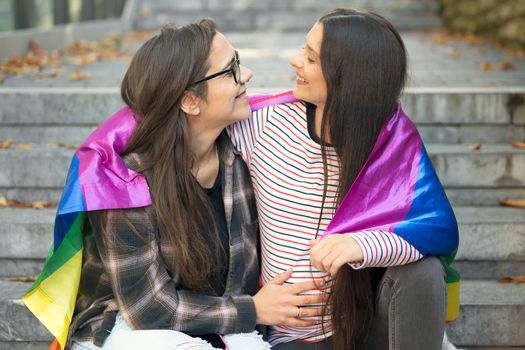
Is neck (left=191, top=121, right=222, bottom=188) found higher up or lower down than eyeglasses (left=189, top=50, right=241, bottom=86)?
lower down

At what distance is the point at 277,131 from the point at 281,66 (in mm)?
3869

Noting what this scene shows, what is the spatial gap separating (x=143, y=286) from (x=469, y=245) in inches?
66.2

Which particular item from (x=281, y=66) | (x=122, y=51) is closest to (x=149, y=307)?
(x=281, y=66)

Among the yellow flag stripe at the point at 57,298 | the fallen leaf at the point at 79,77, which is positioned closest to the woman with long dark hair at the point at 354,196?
the yellow flag stripe at the point at 57,298

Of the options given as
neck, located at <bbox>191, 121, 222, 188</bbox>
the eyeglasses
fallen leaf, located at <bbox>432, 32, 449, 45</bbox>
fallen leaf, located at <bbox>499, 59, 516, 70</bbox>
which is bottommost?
fallen leaf, located at <bbox>432, 32, 449, 45</bbox>

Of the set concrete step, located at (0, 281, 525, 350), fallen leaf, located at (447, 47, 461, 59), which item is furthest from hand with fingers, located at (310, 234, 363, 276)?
fallen leaf, located at (447, 47, 461, 59)

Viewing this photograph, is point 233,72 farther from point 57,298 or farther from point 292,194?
point 57,298

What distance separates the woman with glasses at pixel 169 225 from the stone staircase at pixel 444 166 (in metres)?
0.88

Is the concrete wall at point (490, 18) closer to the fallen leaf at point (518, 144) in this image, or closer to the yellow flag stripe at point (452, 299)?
the fallen leaf at point (518, 144)

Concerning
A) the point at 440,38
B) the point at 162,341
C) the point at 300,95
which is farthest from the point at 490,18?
the point at 162,341

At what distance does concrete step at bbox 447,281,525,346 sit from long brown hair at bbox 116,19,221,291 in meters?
1.22

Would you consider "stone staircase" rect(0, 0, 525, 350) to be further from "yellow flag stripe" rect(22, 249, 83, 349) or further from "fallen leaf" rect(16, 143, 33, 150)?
"yellow flag stripe" rect(22, 249, 83, 349)

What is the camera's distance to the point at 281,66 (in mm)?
6625

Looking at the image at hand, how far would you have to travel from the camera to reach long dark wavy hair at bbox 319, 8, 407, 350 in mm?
2613
